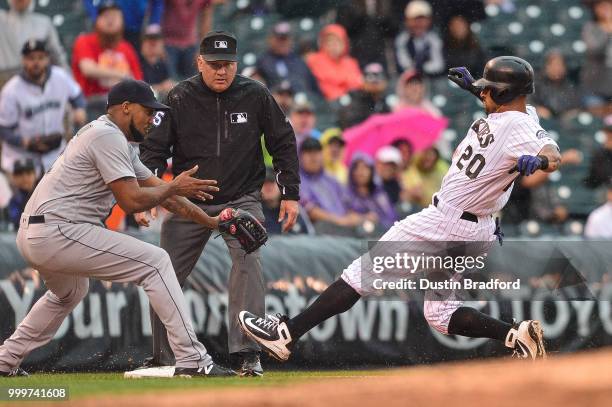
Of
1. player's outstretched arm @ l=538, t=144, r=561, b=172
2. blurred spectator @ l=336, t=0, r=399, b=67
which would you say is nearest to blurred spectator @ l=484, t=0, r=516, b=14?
blurred spectator @ l=336, t=0, r=399, b=67

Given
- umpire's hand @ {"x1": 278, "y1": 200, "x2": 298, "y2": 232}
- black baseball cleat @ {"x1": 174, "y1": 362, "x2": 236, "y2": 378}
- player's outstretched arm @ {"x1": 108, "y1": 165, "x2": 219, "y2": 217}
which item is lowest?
black baseball cleat @ {"x1": 174, "y1": 362, "x2": 236, "y2": 378}

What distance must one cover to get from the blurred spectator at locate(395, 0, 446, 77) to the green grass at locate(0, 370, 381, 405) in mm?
6525

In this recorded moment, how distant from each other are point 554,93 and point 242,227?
773 centimetres

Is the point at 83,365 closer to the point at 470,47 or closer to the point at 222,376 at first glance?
the point at 222,376

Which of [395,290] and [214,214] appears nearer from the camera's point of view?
[214,214]

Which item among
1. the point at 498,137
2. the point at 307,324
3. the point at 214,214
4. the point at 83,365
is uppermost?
the point at 498,137

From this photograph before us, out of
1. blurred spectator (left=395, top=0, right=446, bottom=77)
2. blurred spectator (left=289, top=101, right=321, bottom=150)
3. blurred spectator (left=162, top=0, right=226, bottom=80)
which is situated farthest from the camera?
blurred spectator (left=395, top=0, right=446, bottom=77)

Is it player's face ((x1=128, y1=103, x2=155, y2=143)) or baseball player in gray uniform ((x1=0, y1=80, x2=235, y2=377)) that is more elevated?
player's face ((x1=128, y1=103, x2=155, y2=143))

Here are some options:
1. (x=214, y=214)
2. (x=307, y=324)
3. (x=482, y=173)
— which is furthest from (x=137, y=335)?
(x=482, y=173)

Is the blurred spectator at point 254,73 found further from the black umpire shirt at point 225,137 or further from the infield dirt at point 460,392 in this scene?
the infield dirt at point 460,392

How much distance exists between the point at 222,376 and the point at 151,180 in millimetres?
1191

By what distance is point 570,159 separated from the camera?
531 inches

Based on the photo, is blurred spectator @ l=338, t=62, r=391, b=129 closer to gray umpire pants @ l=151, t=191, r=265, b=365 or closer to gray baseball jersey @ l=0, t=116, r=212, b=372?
gray umpire pants @ l=151, t=191, r=265, b=365

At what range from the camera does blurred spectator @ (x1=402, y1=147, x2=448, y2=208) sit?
40.0 feet
